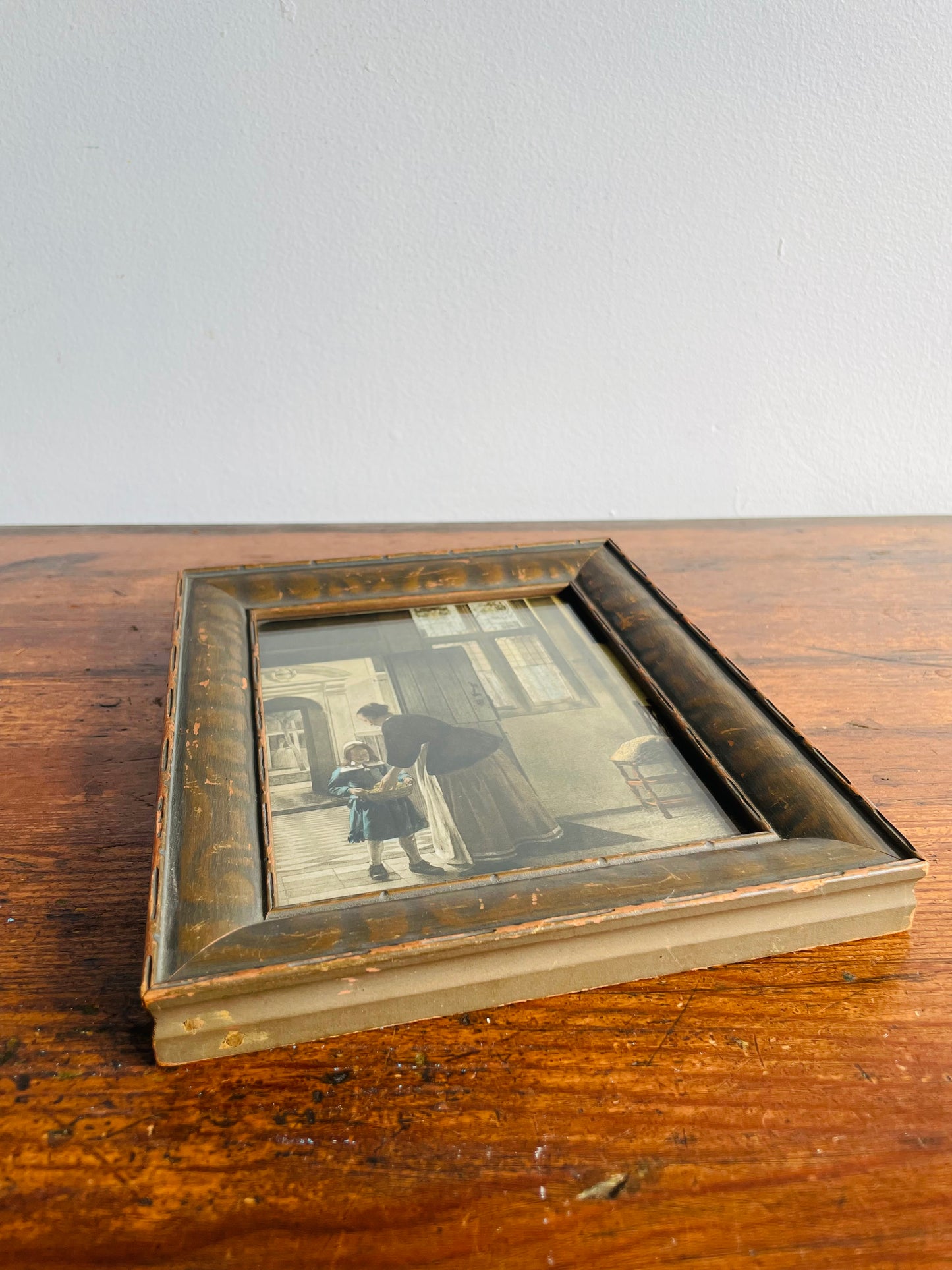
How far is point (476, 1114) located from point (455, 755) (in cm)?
23

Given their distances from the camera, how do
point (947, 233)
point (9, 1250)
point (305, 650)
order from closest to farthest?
point (9, 1250)
point (305, 650)
point (947, 233)

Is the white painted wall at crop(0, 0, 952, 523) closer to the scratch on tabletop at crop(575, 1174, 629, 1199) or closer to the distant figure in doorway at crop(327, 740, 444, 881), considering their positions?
the distant figure in doorway at crop(327, 740, 444, 881)

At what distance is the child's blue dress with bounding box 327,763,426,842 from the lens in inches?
21.4

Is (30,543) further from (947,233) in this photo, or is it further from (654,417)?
(947,233)

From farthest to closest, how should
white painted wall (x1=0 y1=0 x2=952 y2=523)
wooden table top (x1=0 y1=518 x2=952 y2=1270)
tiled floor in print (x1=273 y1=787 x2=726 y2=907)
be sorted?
white painted wall (x1=0 y1=0 x2=952 y2=523) → tiled floor in print (x1=273 y1=787 x2=726 y2=907) → wooden table top (x1=0 y1=518 x2=952 y2=1270)

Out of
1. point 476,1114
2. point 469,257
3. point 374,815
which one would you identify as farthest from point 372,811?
point 469,257

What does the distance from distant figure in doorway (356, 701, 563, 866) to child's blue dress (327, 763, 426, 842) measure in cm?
1

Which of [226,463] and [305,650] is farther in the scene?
[226,463]

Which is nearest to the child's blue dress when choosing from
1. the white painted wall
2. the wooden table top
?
the wooden table top

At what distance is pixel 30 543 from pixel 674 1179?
3.07 ft

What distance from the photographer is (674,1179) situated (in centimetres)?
42

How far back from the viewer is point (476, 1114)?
445mm

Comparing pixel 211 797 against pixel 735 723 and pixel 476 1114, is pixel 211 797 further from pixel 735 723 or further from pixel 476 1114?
pixel 735 723

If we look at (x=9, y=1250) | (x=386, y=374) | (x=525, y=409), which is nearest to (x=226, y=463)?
(x=386, y=374)
